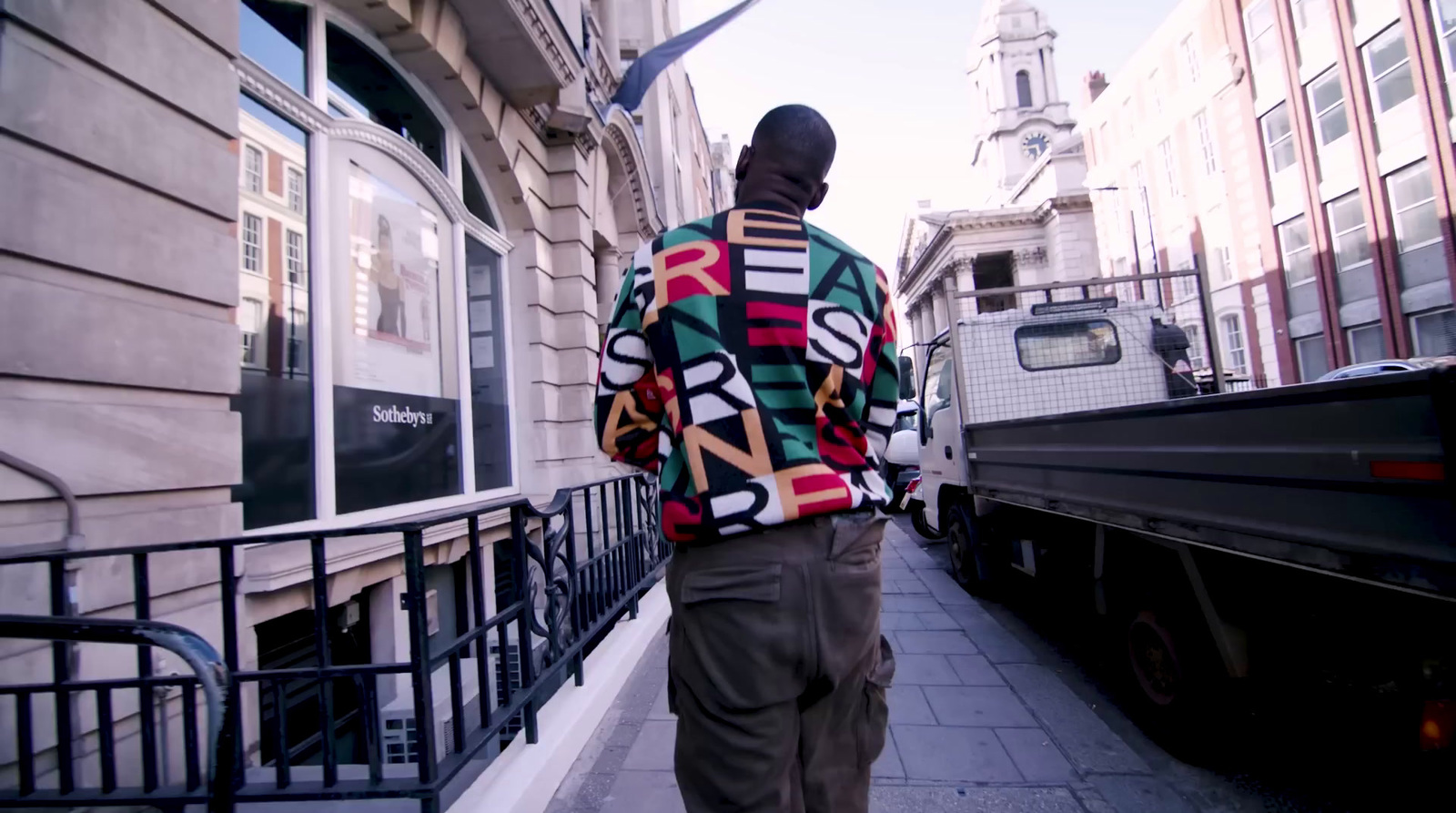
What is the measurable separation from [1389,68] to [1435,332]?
758 cm

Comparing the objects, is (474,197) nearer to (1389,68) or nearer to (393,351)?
(393,351)

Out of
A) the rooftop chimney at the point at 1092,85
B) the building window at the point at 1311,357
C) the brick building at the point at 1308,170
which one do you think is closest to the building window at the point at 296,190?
the brick building at the point at 1308,170

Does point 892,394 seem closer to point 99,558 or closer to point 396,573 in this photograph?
point 99,558

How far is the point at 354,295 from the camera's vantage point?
4789mm

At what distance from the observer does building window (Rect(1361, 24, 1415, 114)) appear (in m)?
19.1

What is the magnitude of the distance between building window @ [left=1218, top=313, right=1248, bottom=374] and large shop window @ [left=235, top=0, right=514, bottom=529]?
2968cm

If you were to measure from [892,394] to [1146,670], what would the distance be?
3.00 metres

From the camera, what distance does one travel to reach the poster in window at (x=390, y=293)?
482cm

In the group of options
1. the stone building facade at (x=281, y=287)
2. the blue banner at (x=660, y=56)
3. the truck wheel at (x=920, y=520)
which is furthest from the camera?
the truck wheel at (x=920, y=520)

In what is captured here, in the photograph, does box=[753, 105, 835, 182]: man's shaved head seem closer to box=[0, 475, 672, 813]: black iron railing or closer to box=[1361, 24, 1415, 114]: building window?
box=[0, 475, 672, 813]: black iron railing

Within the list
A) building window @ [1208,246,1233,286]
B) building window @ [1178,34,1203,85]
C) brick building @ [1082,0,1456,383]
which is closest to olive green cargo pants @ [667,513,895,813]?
brick building @ [1082,0,1456,383]

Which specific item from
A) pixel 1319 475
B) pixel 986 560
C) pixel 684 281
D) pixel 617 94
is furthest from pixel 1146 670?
pixel 617 94

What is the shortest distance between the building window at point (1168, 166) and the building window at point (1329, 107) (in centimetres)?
789

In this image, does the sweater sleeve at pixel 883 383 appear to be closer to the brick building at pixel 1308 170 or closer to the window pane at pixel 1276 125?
the brick building at pixel 1308 170
